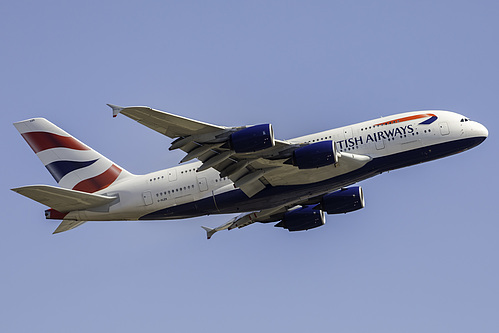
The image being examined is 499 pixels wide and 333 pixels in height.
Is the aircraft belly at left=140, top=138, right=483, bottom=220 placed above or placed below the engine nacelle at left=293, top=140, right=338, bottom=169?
below

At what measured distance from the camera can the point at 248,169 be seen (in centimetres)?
4291

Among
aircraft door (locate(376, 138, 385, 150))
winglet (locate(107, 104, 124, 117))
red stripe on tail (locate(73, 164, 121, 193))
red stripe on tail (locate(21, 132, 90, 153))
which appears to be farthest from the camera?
red stripe on tail (locate(21, 132, 90, 153))

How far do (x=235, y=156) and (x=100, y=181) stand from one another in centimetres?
1047

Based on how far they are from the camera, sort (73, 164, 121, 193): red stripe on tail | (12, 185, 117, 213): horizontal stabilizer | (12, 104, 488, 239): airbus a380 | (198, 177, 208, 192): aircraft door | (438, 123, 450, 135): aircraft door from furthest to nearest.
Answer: (73, 164, 121, 193): red stripe on tail < (198, 177, 208, 192): aircraft door < (438, 123, 450, 135): aircraft door < (12, 185, 117, 213): horizontal stabilizer < (12, 104, 488, 239): airbus a380

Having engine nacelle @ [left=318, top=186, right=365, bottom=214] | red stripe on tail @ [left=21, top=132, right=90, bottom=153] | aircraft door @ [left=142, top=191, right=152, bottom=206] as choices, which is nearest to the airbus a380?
aircraft door @ [left=142, top=191, right=152, bottom=206]

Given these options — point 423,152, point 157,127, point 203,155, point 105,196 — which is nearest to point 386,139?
point 423,152

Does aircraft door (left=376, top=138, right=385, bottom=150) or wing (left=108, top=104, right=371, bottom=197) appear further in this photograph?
aircraft door (left=376, top=138, right=385, bottom=150)

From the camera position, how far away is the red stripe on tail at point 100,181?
47.3m

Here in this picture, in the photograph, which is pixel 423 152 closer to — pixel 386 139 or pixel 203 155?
pixel 386 139

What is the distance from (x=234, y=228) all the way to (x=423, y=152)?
14.3 metres

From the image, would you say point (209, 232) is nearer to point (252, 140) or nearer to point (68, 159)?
point (68, 159)

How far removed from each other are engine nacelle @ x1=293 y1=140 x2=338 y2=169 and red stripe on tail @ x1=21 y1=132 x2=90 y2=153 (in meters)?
15.6

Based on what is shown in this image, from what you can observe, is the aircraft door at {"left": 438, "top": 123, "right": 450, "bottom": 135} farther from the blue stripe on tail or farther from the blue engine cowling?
the blue stripe on tail

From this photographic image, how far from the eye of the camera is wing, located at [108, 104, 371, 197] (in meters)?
38.2
